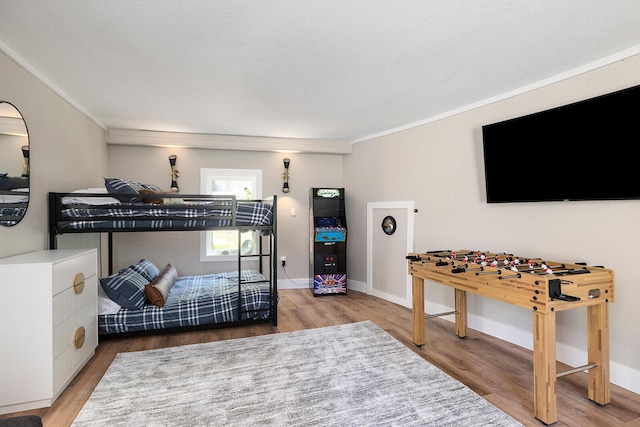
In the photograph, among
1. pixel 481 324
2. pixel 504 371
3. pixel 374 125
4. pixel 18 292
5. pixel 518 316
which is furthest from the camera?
pixel 374 125

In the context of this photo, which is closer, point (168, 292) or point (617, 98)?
point (617, 98)

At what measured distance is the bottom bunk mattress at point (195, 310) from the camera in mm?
3047

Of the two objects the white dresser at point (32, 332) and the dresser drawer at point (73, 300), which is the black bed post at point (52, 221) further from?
the white dresser at point (32, 332)

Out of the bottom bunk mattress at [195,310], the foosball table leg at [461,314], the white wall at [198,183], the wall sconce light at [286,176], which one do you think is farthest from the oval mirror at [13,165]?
the foosball table leg at [461,314]

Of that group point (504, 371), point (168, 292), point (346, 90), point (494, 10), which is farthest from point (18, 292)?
point (504, 371)

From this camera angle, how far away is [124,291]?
309 cm

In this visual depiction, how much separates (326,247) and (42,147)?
10.7 ft

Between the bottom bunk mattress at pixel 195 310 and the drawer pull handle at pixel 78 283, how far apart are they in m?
0.71

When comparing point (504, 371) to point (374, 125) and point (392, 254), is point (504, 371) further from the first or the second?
point (374, 125)

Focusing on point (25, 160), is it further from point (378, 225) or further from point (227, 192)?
point (378, 225)

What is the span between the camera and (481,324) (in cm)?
326

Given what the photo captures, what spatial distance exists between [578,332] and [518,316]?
458 mm

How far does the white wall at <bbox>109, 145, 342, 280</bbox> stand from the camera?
14.6 ft

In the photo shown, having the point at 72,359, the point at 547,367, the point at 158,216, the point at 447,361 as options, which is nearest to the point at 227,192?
the point at 158,216
